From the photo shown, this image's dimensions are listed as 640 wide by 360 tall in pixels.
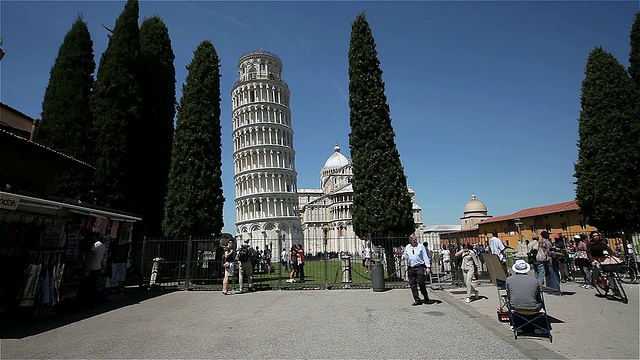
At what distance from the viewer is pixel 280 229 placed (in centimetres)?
6353

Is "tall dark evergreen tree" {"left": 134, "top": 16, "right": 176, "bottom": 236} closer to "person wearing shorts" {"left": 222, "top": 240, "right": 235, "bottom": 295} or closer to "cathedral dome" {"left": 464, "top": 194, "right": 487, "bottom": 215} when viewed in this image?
"person wearing shorts" {"left": 222, "top": 240, "right": 235, "bottom": 295}

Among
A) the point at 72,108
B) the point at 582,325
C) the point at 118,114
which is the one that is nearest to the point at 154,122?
the point at 118,114

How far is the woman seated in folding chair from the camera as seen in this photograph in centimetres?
632

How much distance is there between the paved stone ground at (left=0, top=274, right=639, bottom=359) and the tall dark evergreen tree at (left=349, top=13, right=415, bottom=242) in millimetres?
6869

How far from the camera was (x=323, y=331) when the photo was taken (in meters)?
7.21

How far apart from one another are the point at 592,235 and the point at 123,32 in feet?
82.1

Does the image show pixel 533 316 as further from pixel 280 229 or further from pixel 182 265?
pixel 280 229

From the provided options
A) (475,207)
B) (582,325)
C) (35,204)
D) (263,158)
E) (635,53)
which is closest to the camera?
(582,325)

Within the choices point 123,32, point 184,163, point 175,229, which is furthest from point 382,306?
point 123,32

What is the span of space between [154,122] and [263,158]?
1653 inches

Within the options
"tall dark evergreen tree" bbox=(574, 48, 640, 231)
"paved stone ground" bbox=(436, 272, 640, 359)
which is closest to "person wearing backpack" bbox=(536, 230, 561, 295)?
"paved stone ground" bbox=(436, 272, 640, 359)

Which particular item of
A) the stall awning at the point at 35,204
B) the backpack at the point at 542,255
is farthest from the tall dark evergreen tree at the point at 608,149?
the stall awning at the point at 35,204

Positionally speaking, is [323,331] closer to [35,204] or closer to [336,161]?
[35,204]

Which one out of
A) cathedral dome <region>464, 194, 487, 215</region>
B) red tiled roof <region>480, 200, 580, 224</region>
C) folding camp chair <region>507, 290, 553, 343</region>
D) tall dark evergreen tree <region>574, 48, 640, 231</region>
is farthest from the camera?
cathedral dome <region>464, 194, 487, 215</region>
